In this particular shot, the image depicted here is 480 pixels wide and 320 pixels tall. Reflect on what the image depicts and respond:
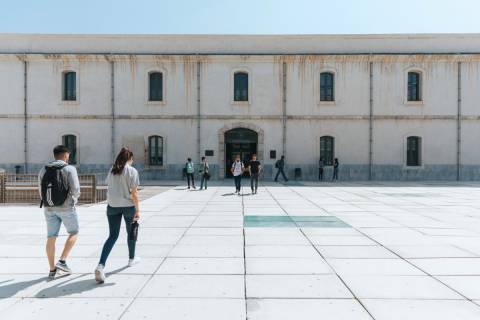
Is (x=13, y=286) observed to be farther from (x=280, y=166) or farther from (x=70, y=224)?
(x=280, y=166)

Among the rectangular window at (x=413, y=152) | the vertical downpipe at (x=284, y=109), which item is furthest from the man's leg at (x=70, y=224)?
the rectangular window at (x=413, y=152)

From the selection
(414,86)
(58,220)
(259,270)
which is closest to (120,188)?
(58,220)

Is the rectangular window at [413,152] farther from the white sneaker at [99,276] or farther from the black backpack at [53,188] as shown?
the black backpack at [53,188]

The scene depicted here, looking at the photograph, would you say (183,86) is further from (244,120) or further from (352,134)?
(352,134)

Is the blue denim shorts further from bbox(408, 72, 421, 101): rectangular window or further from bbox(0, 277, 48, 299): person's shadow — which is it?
bbox(408, 72, 421, 101): rectangular window

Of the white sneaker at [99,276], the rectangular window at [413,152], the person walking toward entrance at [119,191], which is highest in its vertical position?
the rectangular window at [413,152]

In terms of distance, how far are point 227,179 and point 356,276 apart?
61.8 ft

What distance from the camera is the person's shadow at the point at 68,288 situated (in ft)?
14.0

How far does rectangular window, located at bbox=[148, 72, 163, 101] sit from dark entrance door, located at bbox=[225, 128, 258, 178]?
5.31 meters

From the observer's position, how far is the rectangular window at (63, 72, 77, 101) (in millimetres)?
23766

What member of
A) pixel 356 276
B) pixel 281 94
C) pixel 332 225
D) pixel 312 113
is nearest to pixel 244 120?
pixel 281 94

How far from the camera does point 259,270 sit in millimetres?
5145

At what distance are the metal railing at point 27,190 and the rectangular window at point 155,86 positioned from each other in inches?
385

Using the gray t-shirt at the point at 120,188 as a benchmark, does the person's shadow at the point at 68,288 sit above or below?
below
